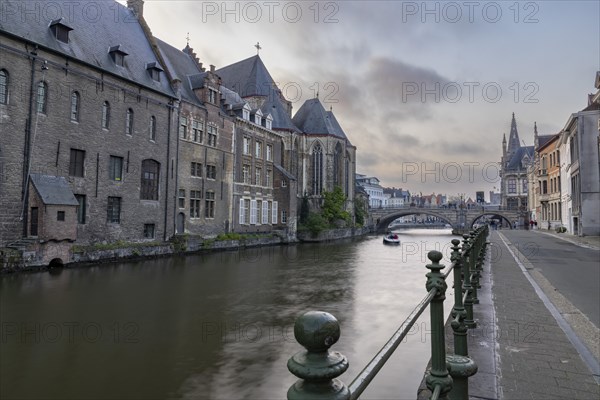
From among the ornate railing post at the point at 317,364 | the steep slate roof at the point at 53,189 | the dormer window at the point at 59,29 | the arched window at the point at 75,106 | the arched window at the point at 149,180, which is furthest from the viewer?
the arched window at the point at 149,180

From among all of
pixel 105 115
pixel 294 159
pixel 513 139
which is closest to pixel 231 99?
pixel 105 115

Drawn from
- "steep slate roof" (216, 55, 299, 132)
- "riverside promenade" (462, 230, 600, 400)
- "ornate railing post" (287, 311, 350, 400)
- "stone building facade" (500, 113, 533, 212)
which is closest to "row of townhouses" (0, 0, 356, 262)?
"steep slate roof" (216, 55, 299, 132)

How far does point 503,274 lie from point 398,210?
60621 millimetres

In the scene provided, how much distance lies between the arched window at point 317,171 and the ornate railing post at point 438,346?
175 feet

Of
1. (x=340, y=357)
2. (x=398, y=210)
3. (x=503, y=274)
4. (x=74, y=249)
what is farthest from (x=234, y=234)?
(x=398, y=210)

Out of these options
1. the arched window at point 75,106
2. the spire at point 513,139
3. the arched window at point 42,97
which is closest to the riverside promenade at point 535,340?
the arched window at point 42,97

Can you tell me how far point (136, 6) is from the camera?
104ft

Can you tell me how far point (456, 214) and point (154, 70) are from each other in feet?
185

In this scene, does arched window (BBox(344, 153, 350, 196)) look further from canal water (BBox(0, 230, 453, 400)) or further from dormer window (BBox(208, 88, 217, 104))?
canal water (BBox(0, 230, 453, 400))

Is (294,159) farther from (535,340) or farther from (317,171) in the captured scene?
(535,340)

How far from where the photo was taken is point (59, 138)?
2159 cm

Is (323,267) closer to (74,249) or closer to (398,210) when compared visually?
(74,249)

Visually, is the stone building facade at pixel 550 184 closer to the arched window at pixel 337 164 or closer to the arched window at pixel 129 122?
the arched window at pixel 337 164

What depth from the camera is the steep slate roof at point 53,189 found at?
19766 millimetres
